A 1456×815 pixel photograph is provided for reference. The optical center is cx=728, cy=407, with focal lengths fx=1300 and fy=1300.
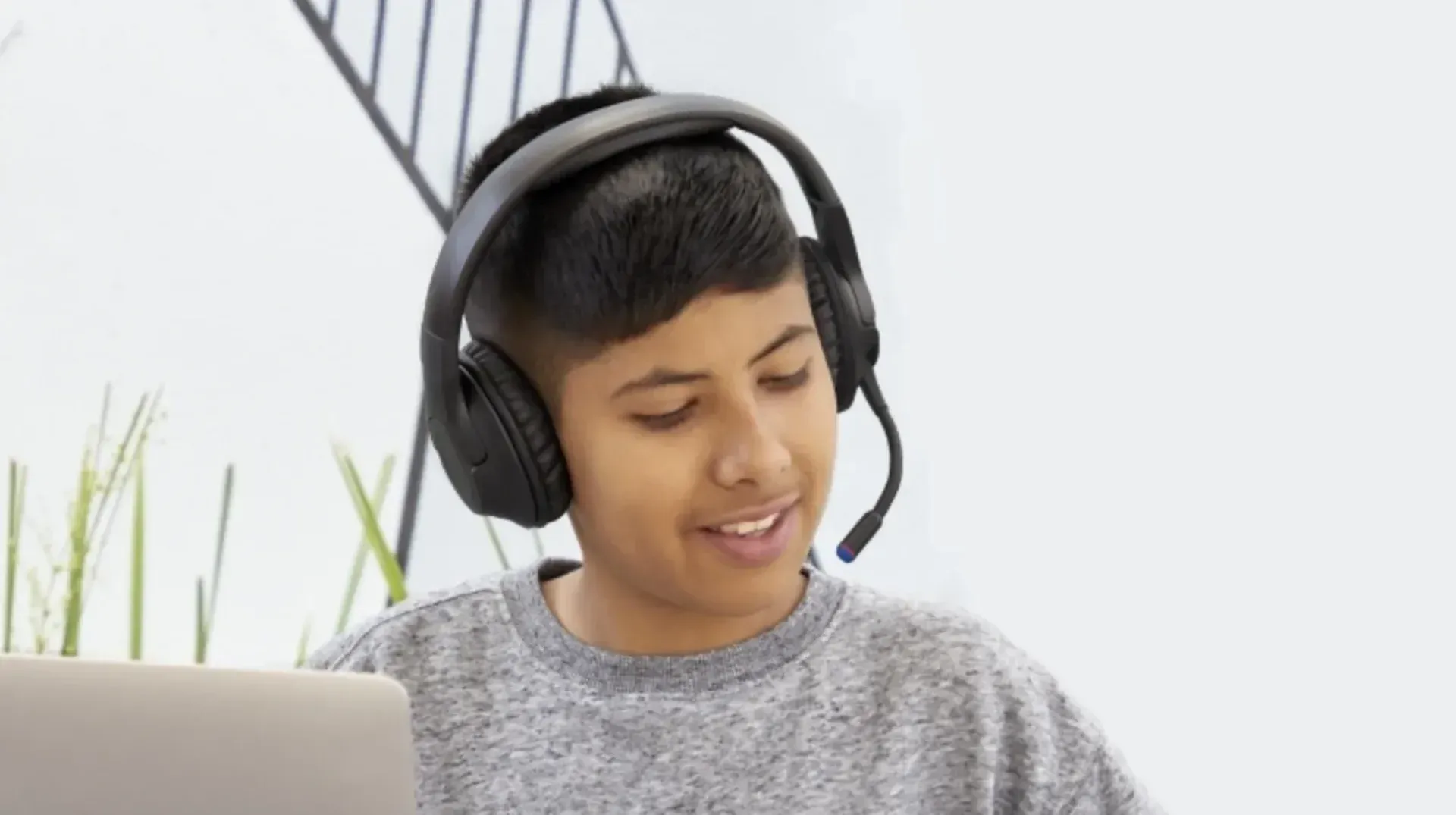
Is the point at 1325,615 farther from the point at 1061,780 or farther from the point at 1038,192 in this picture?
the point at 1061,780

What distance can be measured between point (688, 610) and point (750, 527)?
0.12m

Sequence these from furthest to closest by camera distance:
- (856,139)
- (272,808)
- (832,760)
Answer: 1. (856,139)
2. (832,760)
3. (272,808)

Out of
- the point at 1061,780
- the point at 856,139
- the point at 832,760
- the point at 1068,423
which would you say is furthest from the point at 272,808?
the point at 856,139

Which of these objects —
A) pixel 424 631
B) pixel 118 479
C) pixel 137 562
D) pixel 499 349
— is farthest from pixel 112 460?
pixel 499 349

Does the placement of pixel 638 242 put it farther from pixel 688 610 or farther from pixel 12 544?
pixel 12 544

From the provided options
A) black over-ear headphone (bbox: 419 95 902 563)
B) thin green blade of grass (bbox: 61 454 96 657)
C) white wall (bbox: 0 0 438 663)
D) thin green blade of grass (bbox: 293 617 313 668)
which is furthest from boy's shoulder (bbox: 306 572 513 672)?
white wall (bbox: 0 0 438 663)

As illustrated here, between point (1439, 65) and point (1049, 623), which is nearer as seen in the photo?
point (1439, 65)

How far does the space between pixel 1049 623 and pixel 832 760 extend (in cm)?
87

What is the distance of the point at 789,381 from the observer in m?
0.82

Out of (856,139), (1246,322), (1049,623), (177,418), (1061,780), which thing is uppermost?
(856,139)

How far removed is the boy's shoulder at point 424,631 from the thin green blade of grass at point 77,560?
0.56 meters

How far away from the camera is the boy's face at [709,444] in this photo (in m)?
0.79

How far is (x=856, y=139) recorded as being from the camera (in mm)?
1810

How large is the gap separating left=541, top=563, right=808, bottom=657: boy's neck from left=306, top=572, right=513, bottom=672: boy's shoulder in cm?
8
